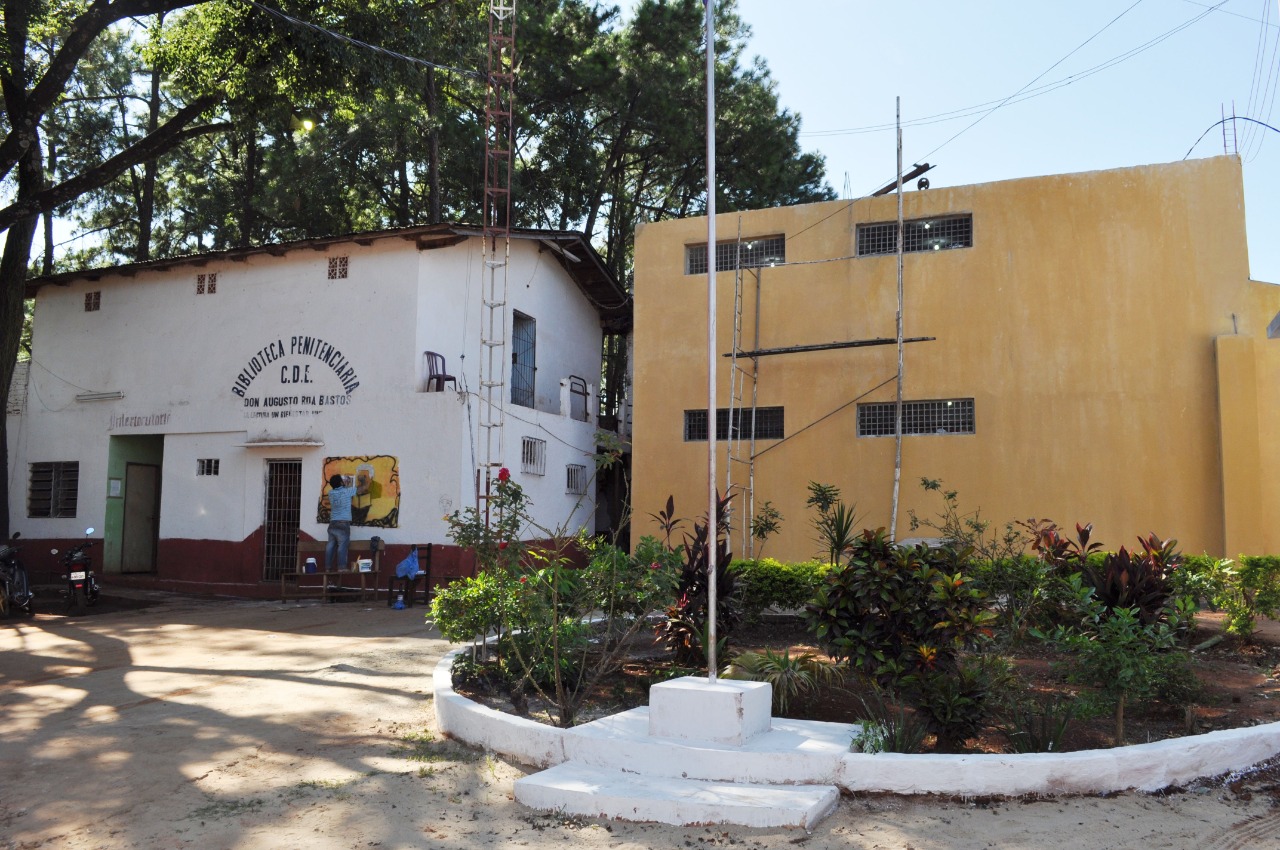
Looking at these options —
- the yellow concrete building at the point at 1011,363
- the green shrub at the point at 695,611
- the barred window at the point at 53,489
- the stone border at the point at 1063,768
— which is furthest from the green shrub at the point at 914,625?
the barred window at the point at 53,489

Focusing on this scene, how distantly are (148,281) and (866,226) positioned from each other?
13330 millimetres

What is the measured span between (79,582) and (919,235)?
13828mm

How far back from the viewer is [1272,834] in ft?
14.7

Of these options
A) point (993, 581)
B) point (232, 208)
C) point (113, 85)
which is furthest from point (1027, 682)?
point (113, 85)

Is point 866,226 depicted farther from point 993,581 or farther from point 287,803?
point 287,803

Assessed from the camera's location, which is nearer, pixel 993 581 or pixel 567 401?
pixel 993 581

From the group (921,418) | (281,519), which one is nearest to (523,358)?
(281,519)

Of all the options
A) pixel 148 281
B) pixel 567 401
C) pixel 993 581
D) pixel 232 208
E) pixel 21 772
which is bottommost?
pixel 21 772

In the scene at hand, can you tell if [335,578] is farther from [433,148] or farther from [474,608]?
[433,148]

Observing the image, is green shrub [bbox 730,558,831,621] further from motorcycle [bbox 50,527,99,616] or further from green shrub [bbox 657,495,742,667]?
motorcycle [bbox 50,527,99,616]

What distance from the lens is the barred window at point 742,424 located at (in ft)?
53.7

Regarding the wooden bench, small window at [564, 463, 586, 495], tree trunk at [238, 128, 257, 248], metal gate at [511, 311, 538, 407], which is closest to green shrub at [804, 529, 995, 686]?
the wooden bench

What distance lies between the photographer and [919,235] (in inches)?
620

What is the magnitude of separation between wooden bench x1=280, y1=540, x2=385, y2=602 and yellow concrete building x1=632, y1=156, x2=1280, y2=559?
15.3 feet
